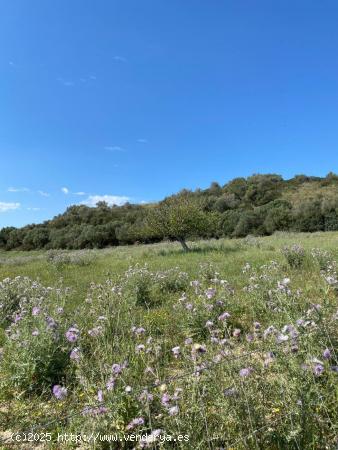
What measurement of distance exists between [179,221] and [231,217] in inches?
1012

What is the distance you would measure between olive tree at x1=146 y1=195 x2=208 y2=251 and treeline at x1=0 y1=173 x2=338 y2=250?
8665 mm

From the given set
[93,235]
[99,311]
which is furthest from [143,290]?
[93,235]

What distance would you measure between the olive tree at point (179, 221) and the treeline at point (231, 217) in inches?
341

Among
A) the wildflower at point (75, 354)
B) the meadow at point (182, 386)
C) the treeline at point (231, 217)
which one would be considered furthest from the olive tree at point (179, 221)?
the wildflower at point (75, 354)

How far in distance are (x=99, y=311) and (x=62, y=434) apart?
2.37 m

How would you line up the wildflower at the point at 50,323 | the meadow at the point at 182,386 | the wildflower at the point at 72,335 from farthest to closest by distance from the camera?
1. the wildflower at the point at 50,323
2. the wildflower at the point at 72,335
3. the meadow at the point at 182,386

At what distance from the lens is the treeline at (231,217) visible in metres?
39.1

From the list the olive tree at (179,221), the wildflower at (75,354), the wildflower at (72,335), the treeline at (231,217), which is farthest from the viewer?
the treeline at (231,217)

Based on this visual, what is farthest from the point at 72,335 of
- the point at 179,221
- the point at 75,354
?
the point at 179,221

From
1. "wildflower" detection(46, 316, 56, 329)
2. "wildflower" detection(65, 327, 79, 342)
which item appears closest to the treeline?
"wildflower" detection(46, 316, 56, 329)

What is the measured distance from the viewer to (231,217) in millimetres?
42562

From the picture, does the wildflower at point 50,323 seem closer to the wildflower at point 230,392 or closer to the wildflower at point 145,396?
the wildflower at point 145,396

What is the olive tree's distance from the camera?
1823cm

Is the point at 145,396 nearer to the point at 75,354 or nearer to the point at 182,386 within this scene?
the point at 182,386
